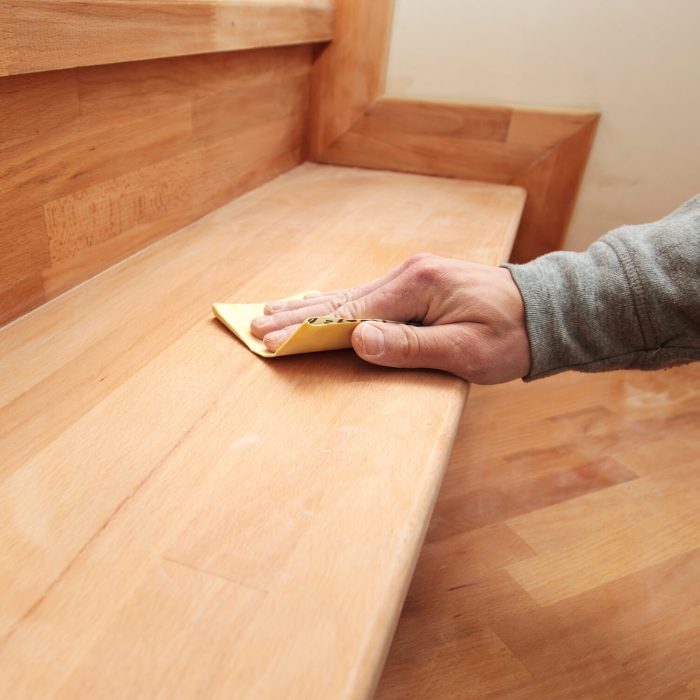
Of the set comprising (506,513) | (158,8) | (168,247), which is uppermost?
(158,8)

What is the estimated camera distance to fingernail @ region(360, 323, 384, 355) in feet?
1.68

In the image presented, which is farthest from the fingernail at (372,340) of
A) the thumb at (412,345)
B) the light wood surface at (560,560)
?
the light wood surface at (560,560)

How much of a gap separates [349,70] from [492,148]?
0.31 metres

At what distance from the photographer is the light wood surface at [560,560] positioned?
1.82 feet

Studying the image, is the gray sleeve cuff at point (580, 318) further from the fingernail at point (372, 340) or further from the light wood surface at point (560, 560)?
the light wood surface at point (560, 560)

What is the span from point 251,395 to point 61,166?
0.31 meters

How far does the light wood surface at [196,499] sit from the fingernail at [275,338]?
2cm

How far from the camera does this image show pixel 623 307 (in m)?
0.53

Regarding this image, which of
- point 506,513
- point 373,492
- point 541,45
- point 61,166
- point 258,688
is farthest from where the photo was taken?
point 541,45

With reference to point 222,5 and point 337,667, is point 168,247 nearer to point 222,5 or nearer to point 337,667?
point 222,5

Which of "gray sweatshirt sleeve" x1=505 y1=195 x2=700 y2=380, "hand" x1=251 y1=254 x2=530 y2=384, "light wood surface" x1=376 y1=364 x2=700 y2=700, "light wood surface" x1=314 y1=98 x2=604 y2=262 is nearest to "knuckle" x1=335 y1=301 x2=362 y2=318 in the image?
"hand" x1=251 y1=254 x2=530 y2=384

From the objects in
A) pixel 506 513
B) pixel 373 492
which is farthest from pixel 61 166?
pixel 506 513

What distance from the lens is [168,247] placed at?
78cm

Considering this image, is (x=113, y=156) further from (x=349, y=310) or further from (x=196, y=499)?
(x=196, y=499)
